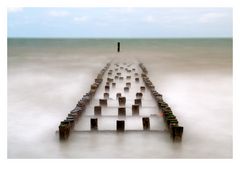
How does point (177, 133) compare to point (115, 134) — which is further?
point (115, 134)

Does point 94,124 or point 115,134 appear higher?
point 94,124

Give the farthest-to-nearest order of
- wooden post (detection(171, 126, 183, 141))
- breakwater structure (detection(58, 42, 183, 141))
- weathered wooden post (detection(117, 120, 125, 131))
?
weathered wooden post (detection(117, 120, 125, 131))
breakwater structure (detection(58, 42, 183, 141))
wooden post (detection(171, 126, 183, 141))

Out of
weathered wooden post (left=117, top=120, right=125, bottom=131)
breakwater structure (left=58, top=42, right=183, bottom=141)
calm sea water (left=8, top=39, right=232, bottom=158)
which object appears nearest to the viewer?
calm sea water (left=8, top=39, right=232, bottom=158)

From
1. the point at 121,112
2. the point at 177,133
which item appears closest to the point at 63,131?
the point at 121,112

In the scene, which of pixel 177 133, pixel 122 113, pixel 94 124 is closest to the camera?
pixel 177 133

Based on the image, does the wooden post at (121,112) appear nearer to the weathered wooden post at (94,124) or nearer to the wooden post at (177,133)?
the weathered wooden post at (94,124)

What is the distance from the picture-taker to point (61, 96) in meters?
11.0

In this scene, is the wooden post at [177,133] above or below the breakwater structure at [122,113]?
below

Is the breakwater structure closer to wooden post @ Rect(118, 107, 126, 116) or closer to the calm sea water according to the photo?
wooden post @ Rect(118, 107, 126, 116)

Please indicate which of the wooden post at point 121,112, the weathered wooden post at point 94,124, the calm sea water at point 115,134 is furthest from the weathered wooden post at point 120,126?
the wooden post at point 121,112

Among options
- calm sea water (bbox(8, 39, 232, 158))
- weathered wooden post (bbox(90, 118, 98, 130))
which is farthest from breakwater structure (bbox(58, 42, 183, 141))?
calm sea water (bbox(8, 39, 232, 158))

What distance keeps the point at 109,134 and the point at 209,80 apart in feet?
27.2

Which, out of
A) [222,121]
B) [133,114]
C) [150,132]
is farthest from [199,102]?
[150,132]

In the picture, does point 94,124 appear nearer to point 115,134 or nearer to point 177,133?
point 115,134
